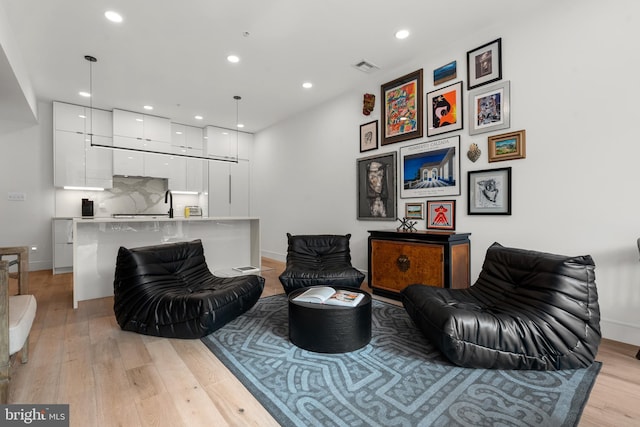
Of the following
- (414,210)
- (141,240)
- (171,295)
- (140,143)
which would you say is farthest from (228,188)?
(171,295)

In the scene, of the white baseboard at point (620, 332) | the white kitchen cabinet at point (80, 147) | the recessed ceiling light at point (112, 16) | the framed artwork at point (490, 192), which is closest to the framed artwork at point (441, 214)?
the framed artwork at point (490, 192)

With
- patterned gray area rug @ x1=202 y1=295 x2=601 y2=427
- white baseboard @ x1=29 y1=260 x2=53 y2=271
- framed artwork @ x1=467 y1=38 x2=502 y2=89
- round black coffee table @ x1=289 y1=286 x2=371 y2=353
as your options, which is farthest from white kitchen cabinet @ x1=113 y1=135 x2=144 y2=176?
framed artwork @ x1=467 y1=38 x2=502 y2=89

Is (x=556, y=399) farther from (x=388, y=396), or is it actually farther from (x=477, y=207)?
(x=477, y=207)

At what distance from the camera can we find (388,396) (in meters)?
1.68

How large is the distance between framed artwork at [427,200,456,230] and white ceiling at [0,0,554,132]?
1842 mm

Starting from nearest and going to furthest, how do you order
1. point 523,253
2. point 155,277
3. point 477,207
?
point 523,253
point 155,277
point 477,207

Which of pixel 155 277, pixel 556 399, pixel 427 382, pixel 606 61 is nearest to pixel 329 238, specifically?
pixel 155 277

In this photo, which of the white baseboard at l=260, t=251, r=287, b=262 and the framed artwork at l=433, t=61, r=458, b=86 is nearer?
the framed artwork at l=433, t=61, r=458, b=86

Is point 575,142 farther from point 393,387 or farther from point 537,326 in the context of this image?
point 393,387

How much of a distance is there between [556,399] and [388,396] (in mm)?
912

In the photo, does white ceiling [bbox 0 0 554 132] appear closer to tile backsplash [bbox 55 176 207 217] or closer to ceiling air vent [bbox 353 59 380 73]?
ceiling air vent [bbox 353 59 380 73]

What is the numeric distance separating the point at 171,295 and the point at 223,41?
273cm

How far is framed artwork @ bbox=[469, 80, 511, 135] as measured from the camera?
9.89 feet

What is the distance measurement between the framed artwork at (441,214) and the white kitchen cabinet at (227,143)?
4.73m
